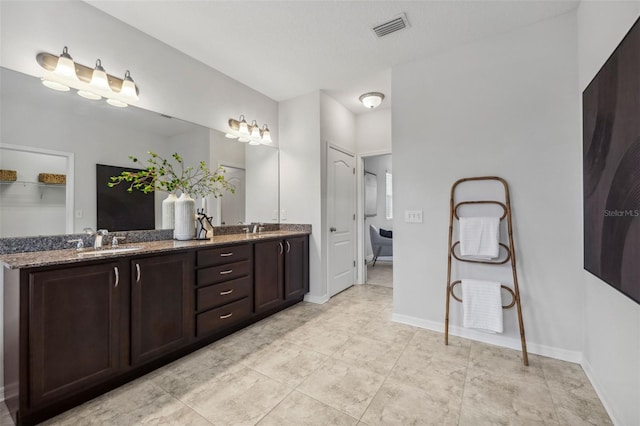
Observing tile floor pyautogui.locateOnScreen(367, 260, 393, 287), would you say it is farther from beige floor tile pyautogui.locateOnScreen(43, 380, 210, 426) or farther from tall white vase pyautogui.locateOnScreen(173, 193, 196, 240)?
beige floor tile pyautogui.locateOnScreen(43, 380, 210, 426)

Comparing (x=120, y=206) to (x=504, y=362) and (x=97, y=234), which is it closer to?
(x=97, y=234)

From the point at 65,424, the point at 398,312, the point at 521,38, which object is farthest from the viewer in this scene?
the point at 398,312

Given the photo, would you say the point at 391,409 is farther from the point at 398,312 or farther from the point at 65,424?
the point at 65,424

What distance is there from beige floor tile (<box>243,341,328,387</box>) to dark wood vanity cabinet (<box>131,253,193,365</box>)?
0.57 meters

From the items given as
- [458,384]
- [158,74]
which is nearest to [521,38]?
[458,384]

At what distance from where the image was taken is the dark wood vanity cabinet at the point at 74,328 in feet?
4.53

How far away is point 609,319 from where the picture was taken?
156cm

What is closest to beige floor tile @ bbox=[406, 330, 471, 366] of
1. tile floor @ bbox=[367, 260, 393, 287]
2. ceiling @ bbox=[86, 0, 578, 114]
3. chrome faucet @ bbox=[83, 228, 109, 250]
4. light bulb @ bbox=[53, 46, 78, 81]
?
tile floor @ bbox=[367, 260, 393, 287]

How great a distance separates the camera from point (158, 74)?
7.97 ft

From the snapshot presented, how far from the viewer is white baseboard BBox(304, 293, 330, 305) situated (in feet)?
11.1

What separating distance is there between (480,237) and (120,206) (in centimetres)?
Result: 294

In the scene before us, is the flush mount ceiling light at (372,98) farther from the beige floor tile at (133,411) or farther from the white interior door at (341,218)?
the beige floor tile at (133,411)

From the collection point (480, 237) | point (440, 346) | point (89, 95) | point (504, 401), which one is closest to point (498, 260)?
point (480, 237)

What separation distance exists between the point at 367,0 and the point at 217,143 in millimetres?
1943
